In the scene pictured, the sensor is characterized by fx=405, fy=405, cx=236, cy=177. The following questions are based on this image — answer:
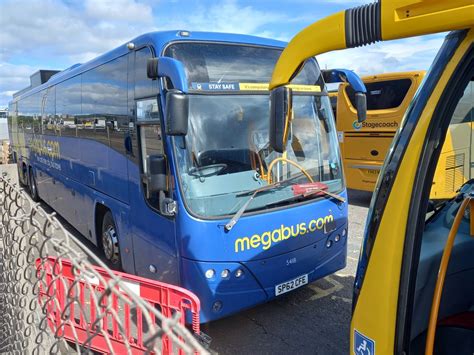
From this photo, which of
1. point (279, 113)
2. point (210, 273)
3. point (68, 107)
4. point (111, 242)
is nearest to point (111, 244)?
point (111, 242)

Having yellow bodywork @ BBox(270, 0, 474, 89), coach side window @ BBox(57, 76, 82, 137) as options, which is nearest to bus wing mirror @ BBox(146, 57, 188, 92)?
yellow bodywork @ BBox(270, 0, 474, 89)

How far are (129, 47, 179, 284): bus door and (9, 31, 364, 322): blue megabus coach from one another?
1 cm

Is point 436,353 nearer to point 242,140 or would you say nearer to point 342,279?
point 242,140

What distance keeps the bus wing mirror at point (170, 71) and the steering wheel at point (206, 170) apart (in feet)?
2.43

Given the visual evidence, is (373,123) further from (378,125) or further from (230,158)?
(230,158)

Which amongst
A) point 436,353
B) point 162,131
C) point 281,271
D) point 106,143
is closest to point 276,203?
point 281,271

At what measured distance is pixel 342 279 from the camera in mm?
5203

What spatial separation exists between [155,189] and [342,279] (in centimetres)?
290

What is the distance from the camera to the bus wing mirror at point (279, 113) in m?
2.08

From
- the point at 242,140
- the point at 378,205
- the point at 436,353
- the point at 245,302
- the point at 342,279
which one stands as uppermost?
the point at 242,140

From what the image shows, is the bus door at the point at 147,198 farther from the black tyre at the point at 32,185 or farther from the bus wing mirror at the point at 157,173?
the black tyre at the point at 32,185

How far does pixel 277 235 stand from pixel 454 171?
202 centimetres

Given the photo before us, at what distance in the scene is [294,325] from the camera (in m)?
4.12

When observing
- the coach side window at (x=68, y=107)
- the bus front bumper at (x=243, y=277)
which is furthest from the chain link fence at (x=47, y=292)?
the coach side window at (x=68, y=107)
